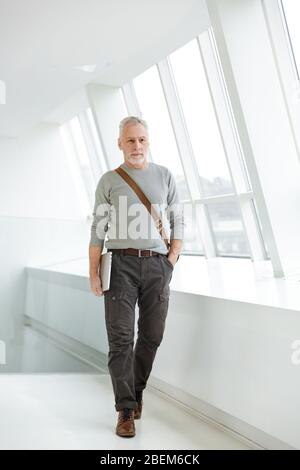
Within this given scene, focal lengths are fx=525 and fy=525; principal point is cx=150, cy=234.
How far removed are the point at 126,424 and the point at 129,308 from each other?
632 mm

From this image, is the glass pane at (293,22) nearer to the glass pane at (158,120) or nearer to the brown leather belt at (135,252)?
the brown leather belt at (135,252)

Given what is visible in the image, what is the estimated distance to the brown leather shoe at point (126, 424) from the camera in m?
2.86

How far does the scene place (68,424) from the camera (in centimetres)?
308

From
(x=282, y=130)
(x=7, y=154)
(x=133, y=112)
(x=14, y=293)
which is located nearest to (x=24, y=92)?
(x=7, y=154)

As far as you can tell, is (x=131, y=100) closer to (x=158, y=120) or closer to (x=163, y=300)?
(x=158, y=120)

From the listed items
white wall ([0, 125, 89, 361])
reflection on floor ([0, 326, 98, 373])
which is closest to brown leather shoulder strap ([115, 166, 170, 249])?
white wall ([0, 125, 89, 361])

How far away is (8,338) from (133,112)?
440 centimetres

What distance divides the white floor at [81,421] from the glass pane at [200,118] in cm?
348

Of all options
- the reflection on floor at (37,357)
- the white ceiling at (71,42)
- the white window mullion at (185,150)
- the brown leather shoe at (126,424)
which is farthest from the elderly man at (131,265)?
the white window mullion at (185,150)

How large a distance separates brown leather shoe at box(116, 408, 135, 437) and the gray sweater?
0.92 m

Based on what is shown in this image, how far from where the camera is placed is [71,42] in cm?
480

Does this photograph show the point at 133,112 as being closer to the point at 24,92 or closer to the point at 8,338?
the point at 24,92

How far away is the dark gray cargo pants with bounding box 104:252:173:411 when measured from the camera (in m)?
2.92

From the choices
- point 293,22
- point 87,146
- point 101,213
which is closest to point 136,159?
point 101,213
